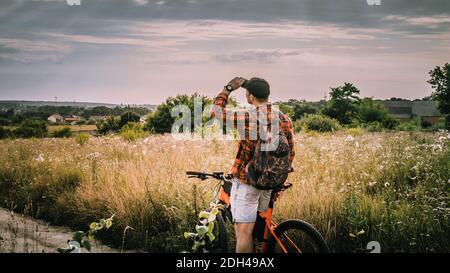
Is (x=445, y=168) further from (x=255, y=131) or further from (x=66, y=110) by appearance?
(x=66, y=110)

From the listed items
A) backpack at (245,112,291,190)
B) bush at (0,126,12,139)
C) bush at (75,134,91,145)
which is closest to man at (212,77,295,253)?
backpack at (245,112,291,190)

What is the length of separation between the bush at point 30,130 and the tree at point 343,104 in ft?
141

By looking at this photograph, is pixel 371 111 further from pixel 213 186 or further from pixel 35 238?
pixel 35 238

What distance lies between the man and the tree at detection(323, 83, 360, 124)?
51.9m

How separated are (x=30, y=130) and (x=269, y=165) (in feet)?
45.6

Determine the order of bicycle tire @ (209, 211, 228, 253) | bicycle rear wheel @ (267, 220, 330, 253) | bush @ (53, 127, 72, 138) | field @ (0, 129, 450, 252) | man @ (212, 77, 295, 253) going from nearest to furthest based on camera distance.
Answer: bicycle rear wheel @ (267, 220, 330, 253), man @ (212, 77, 295, 253), bicycle tire @ (209, 211, 228, 253), field @ (0, 129, 450, 252), bush @ (53, 127, 72, 138)

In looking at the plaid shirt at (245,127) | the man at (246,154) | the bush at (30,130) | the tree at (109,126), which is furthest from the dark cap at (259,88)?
the tree at (109,126)

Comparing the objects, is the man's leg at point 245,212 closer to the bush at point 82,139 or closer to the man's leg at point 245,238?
the man's leg at point 245,238

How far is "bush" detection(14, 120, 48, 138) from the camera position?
48.8ft

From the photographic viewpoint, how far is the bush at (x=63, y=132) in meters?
17.3

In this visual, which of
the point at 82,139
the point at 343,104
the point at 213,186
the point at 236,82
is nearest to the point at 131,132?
the point at 82,139

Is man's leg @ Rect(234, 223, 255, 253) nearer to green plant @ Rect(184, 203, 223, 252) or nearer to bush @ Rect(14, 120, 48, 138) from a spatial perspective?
green plant @ Rect(184, 203, 223, 252)
